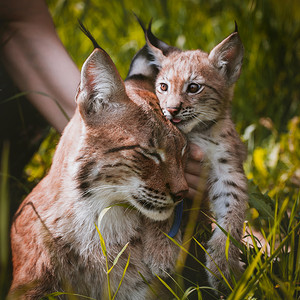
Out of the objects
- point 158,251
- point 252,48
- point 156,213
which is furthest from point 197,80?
point 252,48

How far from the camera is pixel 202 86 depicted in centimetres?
186

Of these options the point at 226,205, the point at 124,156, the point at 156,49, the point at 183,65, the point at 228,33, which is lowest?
the point at 226,205

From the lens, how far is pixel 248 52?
310cm

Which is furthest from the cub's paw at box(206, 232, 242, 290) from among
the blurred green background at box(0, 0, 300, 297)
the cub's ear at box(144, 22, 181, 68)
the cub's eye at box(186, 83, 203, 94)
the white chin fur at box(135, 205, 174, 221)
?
the blurred green background at box(0, 0, 300, 297)

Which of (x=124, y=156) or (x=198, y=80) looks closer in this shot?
(x=124, y=156)

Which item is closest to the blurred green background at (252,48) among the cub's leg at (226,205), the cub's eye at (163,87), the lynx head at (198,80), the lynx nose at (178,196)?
the cub's leg at (226,205)

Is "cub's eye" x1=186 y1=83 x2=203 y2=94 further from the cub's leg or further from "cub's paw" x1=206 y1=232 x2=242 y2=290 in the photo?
"cub's paw" x1=206 y1=232 x2=242 y2=290

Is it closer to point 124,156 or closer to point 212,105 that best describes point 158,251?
point 124,156

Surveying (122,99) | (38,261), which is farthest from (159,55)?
(38,261)

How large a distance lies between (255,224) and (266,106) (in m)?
1.77

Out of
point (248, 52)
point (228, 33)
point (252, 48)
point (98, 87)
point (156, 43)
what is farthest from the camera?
point (228, 33)

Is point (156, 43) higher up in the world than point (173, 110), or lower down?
higher up

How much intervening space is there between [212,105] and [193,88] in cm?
13

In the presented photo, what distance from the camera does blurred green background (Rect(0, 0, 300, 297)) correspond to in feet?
10.1
